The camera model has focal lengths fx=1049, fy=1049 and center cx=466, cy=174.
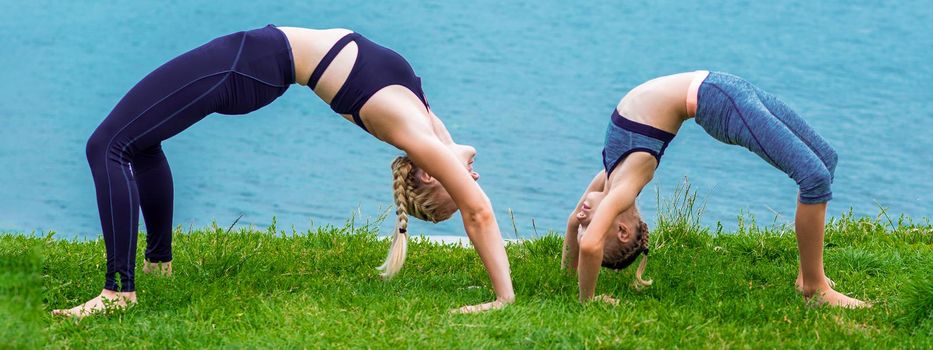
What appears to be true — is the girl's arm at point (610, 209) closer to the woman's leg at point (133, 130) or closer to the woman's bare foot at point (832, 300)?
the woman's bare foot at point (832, 300)

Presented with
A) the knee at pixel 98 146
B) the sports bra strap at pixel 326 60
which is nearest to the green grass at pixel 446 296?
the knee at pixel 98 146

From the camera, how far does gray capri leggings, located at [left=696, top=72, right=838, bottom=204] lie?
12.8ft

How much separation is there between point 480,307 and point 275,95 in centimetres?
115

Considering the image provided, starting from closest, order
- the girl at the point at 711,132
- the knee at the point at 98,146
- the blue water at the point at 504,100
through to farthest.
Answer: the knee at the point at 98,146
the girl at the point at 711,132
the blue water at the point at 504,100

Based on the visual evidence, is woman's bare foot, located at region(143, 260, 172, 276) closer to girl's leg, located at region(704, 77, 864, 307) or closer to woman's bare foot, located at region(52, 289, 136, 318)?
woman's bare foot, located at region(52, 289, 136, 318)

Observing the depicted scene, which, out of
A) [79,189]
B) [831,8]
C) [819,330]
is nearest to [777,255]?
[819,330]

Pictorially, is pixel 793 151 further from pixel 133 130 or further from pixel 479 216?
pixel 133 130

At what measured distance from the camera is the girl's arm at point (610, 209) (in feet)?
12.7

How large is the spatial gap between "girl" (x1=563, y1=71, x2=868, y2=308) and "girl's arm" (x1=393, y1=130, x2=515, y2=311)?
1.03ft

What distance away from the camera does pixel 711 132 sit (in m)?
→ 4.16

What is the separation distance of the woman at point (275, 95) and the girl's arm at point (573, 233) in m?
0.53

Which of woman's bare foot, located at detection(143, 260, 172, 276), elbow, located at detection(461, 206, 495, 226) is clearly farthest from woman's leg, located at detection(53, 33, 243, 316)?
elbow, located at detection(461, 206, 495, 226)

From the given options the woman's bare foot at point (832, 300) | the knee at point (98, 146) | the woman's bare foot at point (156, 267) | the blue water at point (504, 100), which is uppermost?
the knee at point (98, 146)

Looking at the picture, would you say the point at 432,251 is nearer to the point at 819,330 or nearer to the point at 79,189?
the point at 819,330
